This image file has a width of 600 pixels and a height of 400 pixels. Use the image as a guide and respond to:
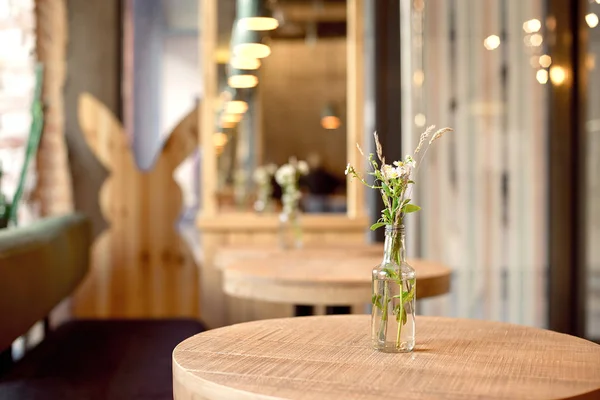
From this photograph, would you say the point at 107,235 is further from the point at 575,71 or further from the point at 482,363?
the point at 482,363

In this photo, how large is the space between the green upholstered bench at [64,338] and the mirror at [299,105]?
4.68 ft

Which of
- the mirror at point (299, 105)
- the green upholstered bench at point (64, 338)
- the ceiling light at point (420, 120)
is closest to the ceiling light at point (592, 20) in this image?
the ceiling light at point (420, 120)

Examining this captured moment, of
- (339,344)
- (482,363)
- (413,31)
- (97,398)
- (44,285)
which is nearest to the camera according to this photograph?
(482,363)

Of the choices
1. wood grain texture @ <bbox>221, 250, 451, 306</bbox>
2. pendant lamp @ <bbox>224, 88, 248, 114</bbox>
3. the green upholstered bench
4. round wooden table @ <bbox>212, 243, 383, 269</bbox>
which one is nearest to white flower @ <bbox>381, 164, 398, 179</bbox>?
wood grain texture @ <bbox>221, 250, 451, 306</bbox>

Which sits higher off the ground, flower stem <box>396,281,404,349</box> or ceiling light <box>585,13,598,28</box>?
ceiling light <box>585,13,598,28</box>

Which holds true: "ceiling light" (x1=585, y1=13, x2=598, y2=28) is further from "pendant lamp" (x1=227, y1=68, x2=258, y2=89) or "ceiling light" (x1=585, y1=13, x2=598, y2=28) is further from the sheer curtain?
"pendant lamp" (x1=227, y1=68, x2=258, y2=89)

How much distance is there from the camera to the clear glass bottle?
1530mm

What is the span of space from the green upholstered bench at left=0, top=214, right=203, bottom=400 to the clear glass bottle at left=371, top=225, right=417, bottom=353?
0.87m

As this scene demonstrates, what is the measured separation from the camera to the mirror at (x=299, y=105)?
15.0 ft

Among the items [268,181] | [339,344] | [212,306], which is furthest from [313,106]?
[339,344]

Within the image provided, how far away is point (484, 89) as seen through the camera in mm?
4367

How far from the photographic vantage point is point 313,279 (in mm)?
2396

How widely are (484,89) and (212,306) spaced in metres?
1.93

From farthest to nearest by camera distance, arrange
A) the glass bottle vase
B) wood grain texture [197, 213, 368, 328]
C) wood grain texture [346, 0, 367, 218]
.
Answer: wood grain texture [346, 0, 367, 218] < wood grain texture [197, 213, 368, 328] < the glass bottle vase
